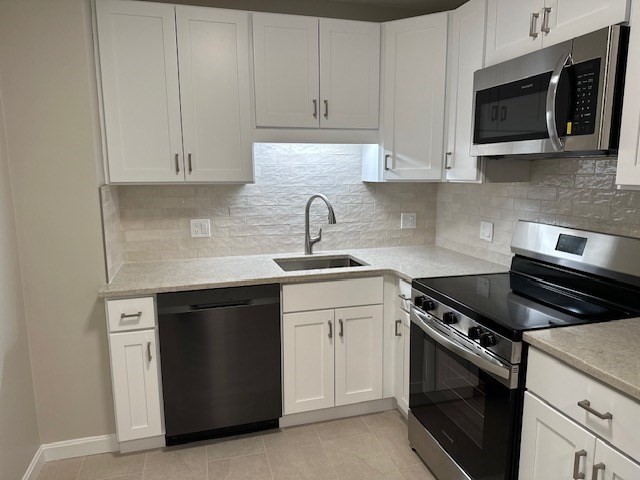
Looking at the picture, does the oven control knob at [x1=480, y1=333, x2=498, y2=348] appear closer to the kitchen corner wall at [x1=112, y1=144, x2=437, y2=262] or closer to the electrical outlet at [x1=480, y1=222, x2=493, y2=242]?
the electrical outlet at [x1=480, y1=222, x2=493, y2=242]

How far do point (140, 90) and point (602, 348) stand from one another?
2311mm

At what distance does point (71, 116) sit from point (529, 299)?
2.24 meters

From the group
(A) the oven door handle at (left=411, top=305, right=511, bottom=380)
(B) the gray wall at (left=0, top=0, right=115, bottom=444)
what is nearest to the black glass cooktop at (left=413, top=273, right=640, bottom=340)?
(A) the oven door handle at (left=411, top=305, right=511, bottom=380)

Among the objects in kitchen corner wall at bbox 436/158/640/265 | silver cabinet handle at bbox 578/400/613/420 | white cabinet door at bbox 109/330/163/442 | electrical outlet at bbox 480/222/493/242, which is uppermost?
kitchen corner wall at bbox 436/158/640/265

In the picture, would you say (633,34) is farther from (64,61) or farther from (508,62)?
(64,61)

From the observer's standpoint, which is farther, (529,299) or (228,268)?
(228,268)

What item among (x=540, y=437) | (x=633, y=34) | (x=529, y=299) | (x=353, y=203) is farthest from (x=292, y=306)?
(x=633, y=34)

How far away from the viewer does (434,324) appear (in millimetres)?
2018

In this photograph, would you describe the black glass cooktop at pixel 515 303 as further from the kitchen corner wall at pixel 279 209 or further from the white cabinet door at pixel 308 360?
the kitchen corner wall at pixel 279 209

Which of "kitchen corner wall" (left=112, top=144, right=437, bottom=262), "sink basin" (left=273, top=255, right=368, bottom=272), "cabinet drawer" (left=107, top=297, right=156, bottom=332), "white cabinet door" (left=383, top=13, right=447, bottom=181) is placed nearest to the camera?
"cabinet drawer" (left=107, top=297, right=156, bottom=332)

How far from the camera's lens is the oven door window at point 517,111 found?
5.37 feet

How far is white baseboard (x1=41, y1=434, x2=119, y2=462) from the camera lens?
7.61 ft

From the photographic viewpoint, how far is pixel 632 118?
144 centimetres

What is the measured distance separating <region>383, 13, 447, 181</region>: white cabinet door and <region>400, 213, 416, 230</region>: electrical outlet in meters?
0.48
